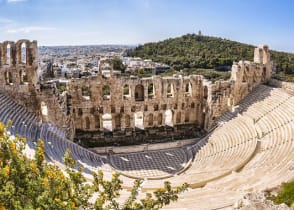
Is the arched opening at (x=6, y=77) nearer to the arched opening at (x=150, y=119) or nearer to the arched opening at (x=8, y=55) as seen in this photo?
the arched opening at (x=8, y=55)

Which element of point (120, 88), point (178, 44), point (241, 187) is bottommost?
point (241, 187)

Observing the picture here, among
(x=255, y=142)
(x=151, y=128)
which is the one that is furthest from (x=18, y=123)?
(x=255, y=142)

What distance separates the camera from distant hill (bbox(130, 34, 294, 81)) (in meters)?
69.4

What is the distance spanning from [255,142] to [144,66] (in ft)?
196

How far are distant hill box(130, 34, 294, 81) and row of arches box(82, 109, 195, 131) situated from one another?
3223 centimetres

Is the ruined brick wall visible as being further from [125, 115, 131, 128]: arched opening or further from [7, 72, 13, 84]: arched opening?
[125, 115, 131, 128]: arched opening

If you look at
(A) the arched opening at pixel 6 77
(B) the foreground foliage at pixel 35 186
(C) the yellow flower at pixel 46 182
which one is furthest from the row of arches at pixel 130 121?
(C) the yellow flower at pixel 46 182

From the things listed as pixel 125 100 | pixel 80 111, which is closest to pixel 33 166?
pixel 80 111

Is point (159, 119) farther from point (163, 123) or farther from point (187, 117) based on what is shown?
point (187, 117)

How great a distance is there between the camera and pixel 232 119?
29250 millimetres

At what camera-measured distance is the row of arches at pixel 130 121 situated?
98.4 feet

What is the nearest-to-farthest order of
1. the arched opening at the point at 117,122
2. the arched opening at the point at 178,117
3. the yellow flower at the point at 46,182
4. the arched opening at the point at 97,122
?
the yellow flower at the point at 46,182
the arched opening at the point at 97,122
the arched opening at the point at 117,122
the arched opening at the point at 178,117

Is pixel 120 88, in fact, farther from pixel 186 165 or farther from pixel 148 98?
pixel 186 165

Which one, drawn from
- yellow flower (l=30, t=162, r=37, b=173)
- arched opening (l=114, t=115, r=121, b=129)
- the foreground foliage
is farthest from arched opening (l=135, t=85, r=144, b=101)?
yellow flower (l=30, t=162, r=37, b=173)
